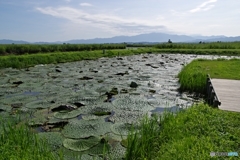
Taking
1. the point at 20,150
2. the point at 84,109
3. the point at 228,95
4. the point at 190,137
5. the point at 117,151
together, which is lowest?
the point at 117,151

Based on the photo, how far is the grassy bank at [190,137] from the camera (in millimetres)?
3000

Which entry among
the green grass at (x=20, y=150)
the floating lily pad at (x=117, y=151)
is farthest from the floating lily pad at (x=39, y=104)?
the floating lily pad at (x=117, y=151)

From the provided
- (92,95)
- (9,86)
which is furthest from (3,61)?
(92,95)

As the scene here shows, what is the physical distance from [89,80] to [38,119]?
5582 mm

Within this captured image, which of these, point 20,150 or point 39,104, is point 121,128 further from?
point 39,104

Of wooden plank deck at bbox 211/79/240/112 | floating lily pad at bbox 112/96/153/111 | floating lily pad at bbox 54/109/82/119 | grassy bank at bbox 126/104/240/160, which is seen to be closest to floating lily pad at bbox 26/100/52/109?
floating lily pad at bbox 54/109/82/119

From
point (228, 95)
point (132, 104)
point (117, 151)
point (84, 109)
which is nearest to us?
point (117, 151)

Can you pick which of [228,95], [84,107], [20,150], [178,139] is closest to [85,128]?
[84,107]

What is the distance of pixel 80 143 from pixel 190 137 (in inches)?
86.1

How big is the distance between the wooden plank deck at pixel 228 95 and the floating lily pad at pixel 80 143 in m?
3.25

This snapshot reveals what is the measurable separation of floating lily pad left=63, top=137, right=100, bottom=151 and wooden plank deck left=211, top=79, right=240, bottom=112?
325cm

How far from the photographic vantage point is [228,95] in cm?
592

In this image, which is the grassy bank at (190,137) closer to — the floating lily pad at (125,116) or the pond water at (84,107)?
the pond water at (84,107)

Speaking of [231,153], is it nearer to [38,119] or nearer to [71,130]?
[71,130]
